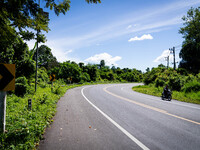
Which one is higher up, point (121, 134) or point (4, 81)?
point (4, 81)

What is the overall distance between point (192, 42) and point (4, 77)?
4358 centimetres

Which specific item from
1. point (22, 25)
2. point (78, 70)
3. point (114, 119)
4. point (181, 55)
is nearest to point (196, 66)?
point (181, 55)

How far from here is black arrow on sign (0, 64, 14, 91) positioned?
369cm

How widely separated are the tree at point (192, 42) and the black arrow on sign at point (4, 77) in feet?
133

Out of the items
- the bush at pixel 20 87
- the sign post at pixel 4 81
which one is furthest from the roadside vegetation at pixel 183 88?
the bush at pixel 20 87

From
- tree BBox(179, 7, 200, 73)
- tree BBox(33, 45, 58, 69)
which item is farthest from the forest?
tree BBox(33, 45, 58, 69)

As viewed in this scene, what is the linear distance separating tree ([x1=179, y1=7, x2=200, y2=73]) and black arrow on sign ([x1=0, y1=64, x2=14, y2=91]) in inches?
1593

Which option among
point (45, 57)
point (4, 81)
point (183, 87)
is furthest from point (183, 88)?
point (45, 57)

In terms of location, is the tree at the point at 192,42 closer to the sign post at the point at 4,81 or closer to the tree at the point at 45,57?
the sign post at the point at 4,81

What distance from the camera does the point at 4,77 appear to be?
3.74 meters

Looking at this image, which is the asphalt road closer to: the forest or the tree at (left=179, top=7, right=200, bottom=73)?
the forest

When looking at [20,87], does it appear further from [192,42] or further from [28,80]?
[192,42]

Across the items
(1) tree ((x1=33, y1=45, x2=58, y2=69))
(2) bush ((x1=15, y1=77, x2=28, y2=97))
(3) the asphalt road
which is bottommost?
(3) the asphalt road

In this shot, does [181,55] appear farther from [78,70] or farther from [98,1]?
[98,1]
